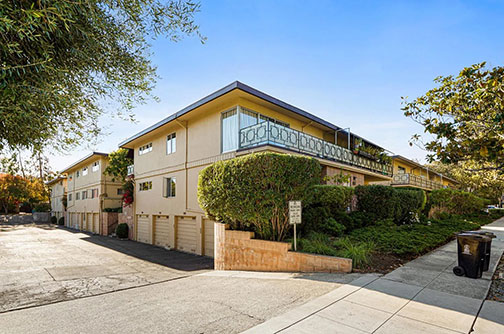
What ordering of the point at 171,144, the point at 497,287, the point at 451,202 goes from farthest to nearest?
the point at 451,202 < the point at 171,144 < the point at 497,287

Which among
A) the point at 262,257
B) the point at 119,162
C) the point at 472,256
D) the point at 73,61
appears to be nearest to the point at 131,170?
the point at 119,162

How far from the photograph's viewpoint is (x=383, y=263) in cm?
755

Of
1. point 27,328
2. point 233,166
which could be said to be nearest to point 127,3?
point 233,166

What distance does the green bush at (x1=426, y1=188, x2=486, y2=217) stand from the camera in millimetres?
21688

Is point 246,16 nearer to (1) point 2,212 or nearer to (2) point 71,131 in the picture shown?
(2) point 71,131

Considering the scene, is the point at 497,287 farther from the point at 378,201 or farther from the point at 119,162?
the point at 119,162

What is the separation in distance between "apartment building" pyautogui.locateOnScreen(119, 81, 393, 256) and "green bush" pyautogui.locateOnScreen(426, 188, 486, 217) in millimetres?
4090

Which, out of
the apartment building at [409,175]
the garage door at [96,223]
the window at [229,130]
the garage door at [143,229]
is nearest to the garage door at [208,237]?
the window at [229,130]

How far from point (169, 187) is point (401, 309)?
15.3 m

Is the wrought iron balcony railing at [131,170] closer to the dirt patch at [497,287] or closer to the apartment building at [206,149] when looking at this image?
the apartment building at [206,149]

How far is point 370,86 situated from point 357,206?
20.4ft

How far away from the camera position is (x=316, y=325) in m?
4.16

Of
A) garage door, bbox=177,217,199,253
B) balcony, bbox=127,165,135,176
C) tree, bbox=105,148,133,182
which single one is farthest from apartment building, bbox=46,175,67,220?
garage door, bbox=177,217,199,253

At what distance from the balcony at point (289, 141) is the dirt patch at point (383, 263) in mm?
5676
